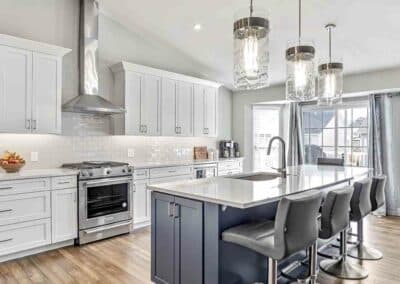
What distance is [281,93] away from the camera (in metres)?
6.30

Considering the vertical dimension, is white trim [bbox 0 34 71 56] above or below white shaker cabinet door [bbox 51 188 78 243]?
above

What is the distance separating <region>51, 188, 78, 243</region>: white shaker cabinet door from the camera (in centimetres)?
369

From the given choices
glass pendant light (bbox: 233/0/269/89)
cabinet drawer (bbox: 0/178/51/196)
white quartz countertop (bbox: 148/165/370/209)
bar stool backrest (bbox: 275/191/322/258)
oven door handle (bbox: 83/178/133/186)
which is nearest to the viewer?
bar stool backrest (bbox: 275/191/322/258)

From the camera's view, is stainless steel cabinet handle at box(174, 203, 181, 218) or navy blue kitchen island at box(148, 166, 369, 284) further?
stainless steel cabinet handle at box(174, 203, 181, 218)

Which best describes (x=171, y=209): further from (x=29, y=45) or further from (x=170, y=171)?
(x=29, y=45)

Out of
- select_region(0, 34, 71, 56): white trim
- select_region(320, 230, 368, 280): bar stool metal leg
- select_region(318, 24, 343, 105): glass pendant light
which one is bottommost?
select_region(320, 230, 368, 280): bar stool metal leg

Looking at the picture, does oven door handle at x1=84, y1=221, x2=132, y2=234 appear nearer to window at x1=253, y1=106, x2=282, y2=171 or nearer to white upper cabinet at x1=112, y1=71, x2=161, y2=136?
white upper cabinet at x1=112, y1=71, x2=161, y2=136

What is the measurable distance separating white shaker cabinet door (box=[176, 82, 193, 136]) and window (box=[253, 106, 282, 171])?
77.5 inches

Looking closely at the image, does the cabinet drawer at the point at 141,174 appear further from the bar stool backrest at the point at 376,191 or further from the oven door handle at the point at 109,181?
the bar stool backrest at the point at 376,191

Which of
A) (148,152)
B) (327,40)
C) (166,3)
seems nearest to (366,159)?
(327,40)

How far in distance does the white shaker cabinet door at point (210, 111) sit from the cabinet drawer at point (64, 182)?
2964 mm

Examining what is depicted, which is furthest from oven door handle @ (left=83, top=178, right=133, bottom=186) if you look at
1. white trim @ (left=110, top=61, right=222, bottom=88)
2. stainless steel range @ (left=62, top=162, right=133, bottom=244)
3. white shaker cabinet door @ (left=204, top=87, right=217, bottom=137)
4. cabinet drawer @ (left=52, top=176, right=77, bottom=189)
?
white shaker cabinet door @ (left=204, top=87, right=217, bottom=137)

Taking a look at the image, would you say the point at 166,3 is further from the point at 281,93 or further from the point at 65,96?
the point at 281,93

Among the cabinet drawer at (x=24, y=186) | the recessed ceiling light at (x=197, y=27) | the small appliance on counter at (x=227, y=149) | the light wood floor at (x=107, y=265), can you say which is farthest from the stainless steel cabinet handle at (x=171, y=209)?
the small appliance on counter at (x=227, y=149)
